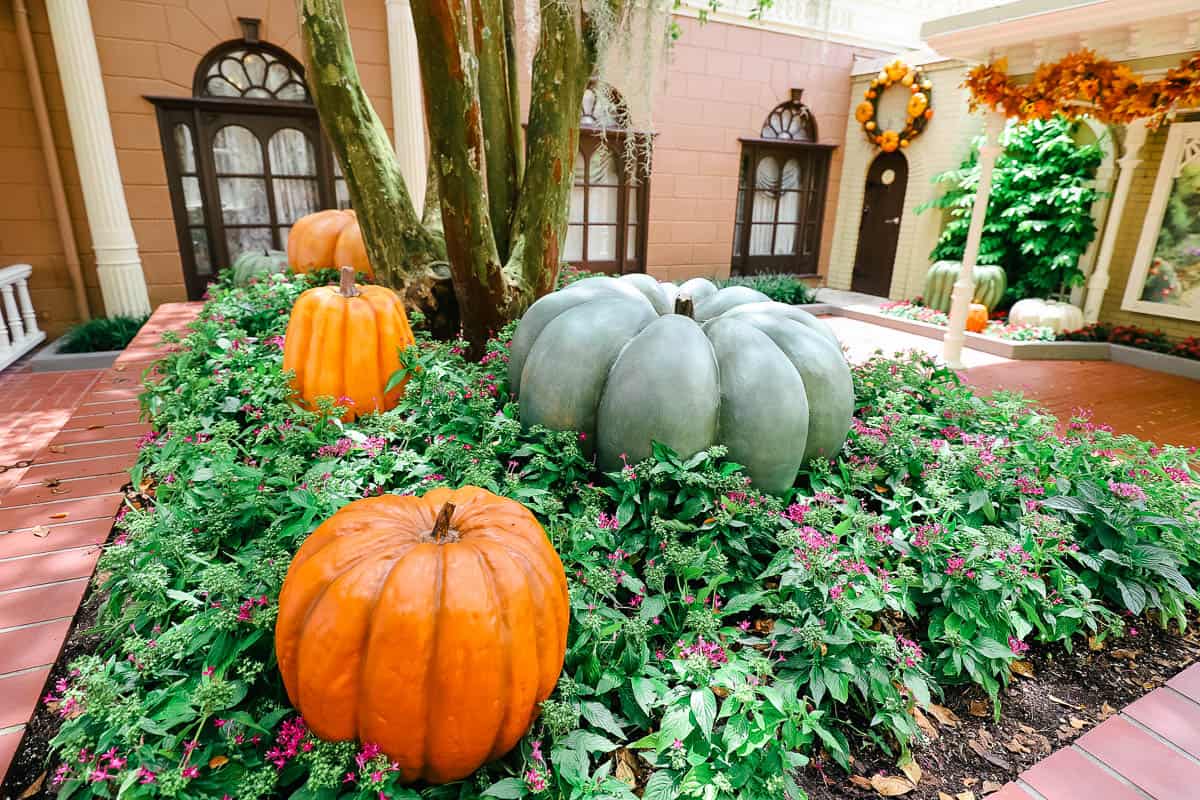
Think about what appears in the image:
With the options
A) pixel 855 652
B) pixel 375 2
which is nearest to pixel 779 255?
pixel 375 2

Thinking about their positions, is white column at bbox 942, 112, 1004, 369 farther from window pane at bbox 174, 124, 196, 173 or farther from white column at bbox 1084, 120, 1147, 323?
window pane at bbox 174, 124, 196, 173

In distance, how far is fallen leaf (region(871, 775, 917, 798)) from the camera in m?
1.19

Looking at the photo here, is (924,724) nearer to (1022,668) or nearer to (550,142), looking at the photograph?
(1022,668)

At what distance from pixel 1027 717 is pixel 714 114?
7.70m

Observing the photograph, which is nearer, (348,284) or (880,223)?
(348,284)

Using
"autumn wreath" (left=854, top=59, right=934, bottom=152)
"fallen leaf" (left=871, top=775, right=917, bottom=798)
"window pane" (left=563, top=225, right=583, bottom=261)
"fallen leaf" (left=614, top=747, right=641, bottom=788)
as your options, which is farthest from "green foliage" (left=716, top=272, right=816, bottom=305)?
"fallen leaf" (left=614, top=747, right=641, bottom=788)

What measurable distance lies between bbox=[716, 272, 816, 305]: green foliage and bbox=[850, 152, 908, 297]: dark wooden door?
4.05 ft

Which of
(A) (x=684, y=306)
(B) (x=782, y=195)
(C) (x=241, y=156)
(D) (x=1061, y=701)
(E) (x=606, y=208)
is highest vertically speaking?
(C) (x=241, y=156)

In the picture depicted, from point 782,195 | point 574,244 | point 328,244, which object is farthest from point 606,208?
point 328,244

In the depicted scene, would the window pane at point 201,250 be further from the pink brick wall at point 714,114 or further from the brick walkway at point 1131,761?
the brick walkway at point 1131,761

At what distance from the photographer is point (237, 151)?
579cm

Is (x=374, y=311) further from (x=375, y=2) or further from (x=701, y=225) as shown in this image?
(x=701, y=225)

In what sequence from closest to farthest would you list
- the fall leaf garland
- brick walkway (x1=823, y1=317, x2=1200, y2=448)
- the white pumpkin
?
1. brick walkway (x1=823, y1=317, x2=1200, y2=448)
2. the fall leaf garland
3. the white pumpkin

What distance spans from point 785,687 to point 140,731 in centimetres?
117
